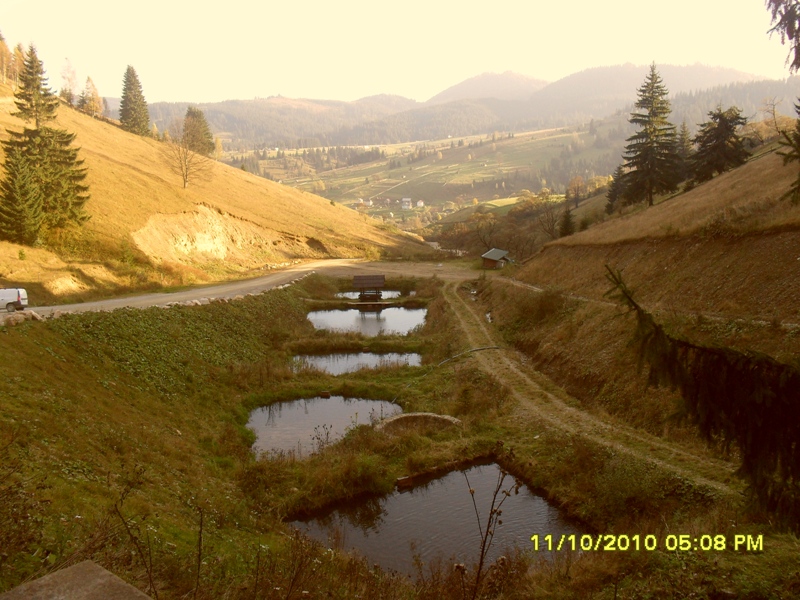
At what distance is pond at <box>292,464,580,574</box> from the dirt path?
3308mm

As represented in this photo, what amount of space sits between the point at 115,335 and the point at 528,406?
Result: 18.1 m

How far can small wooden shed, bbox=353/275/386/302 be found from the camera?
182ft

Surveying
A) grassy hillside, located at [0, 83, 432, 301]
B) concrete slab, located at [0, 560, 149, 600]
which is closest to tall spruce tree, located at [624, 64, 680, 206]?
grassy hillside, located at [0, 83, 432, 301]

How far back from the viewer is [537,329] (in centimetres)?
3281

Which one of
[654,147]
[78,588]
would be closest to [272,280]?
[654,147]

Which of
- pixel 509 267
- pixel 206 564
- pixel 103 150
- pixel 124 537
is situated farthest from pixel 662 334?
pixel 103 150

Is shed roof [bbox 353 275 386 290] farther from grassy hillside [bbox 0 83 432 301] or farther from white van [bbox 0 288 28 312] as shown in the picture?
white van [bbox 0 288 28 312]

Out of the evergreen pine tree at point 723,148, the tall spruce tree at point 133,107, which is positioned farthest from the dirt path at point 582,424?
the tall spruce tree at point 133,107

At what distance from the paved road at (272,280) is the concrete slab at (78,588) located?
77.3 ft

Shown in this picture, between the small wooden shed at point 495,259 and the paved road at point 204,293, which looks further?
the small wooden shed at point 495,259

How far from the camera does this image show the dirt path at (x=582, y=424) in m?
13.9

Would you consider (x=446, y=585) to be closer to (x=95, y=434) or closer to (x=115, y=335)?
(x=95, y=434)

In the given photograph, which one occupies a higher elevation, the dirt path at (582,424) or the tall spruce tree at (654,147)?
the tall spruce tree at (654,147)
